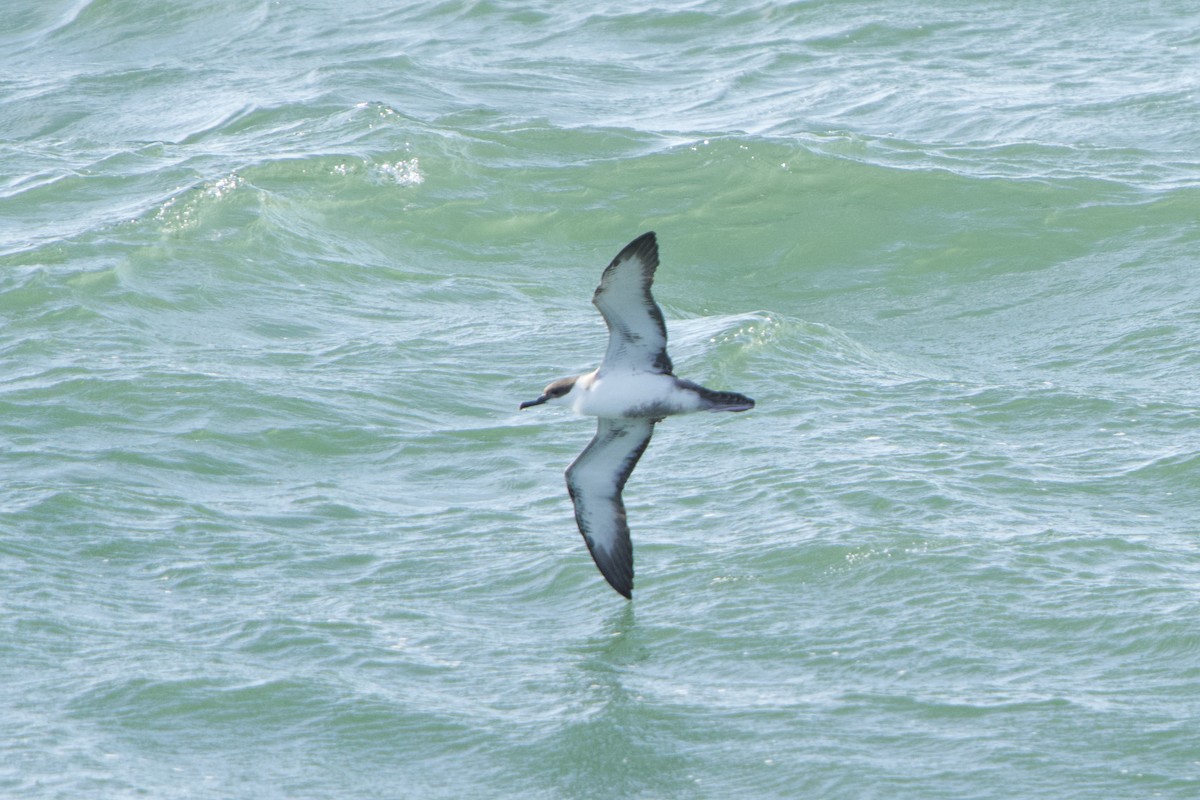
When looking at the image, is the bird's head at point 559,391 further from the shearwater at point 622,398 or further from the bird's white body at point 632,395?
the bird's white body at point 632,395

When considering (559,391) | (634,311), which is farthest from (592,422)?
(634,311)

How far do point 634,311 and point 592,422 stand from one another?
4.43m

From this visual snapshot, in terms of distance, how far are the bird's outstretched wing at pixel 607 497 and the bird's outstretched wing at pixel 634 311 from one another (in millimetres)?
639

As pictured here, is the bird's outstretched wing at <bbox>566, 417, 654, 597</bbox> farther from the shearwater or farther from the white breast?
the white breast

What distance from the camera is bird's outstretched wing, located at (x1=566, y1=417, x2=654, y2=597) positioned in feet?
32.7

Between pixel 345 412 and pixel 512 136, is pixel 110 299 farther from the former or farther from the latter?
pixel 512 136

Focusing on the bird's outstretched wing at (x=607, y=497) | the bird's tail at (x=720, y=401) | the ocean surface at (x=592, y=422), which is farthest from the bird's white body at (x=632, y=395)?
the ocean surface at (x=592, y=422)

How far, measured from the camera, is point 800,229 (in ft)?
56.6

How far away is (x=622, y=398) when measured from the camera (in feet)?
30.9

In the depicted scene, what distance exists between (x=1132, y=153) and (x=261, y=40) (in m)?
12.2

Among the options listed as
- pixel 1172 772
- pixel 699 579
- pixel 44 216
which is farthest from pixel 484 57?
pixel 1172 772

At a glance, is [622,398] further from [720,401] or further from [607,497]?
[607,497]

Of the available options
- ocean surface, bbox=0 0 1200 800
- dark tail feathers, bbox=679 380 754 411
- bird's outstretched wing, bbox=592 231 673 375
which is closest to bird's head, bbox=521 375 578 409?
bird's outstretched wing, bbox=592 231 673 375

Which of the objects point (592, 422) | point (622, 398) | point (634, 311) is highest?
point (634, 311)
